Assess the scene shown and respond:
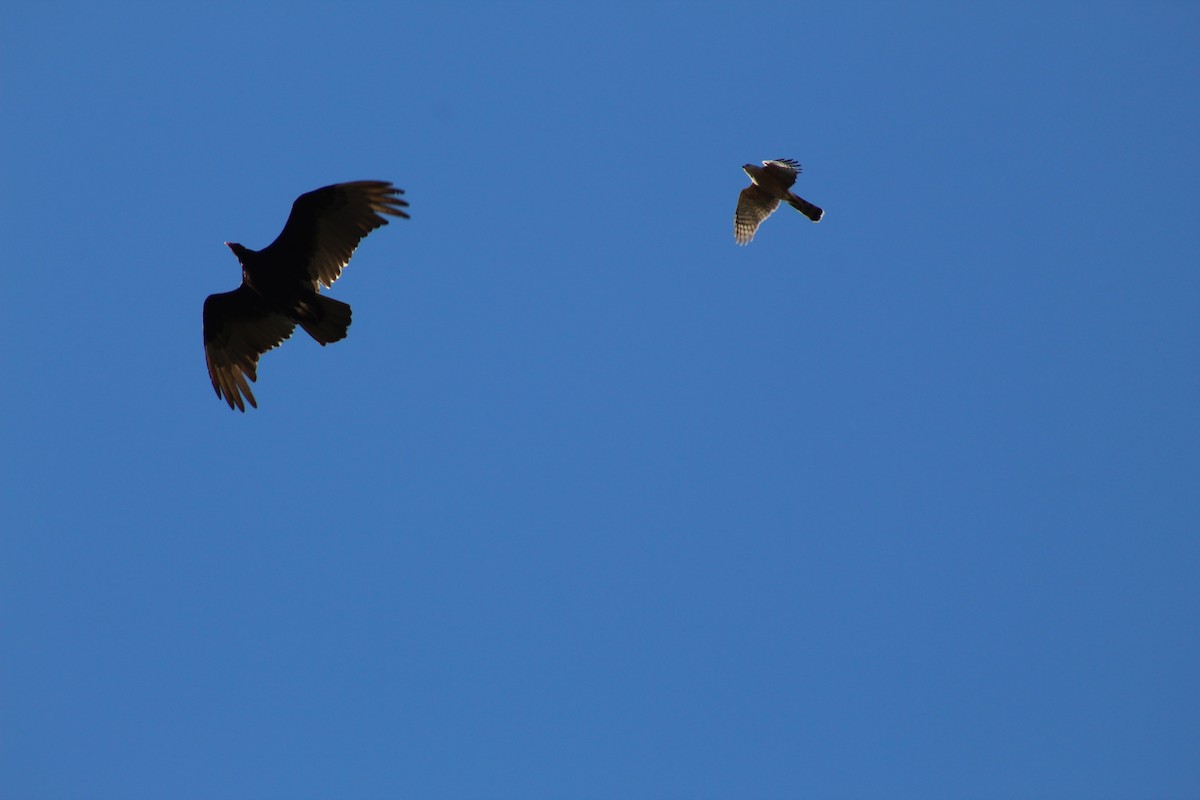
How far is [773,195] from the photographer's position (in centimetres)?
1798

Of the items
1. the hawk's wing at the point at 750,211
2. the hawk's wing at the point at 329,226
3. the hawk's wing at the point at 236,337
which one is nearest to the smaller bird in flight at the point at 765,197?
the hawk's wing at the point at 750,211

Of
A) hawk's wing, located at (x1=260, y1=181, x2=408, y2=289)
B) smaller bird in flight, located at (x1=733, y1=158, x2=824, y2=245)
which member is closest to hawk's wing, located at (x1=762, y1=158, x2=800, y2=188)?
smaller bird in flight, located at (x1=733, y1=158, x2=824, y2=245)

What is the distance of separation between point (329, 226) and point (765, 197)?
7706 millimetres

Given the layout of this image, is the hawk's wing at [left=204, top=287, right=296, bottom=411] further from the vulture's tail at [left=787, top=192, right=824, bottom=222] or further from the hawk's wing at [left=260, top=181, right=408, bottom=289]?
the vulture's tail at [left=787, top=192, right=824, bottom=222]

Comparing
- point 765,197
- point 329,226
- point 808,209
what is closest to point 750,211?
point 765,197

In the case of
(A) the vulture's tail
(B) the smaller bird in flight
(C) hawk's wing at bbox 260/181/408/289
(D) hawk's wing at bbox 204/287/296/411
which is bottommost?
(D) hawk's wing at bbox 204/287/296/411

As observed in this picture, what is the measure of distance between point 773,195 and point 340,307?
782 cm

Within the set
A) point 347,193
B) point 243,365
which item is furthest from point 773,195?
point 243,365

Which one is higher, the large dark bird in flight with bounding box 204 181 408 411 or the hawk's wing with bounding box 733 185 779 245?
the hawk's wing with bounding box 733 185 779 245

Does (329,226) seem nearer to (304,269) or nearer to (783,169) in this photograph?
(304,269)

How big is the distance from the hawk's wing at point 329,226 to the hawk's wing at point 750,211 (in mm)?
6961

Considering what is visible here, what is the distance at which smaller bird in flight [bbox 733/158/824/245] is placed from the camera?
1705 centimetres

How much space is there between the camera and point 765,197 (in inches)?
719

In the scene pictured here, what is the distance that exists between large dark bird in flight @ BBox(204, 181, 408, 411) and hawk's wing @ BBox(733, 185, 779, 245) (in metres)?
6.96
